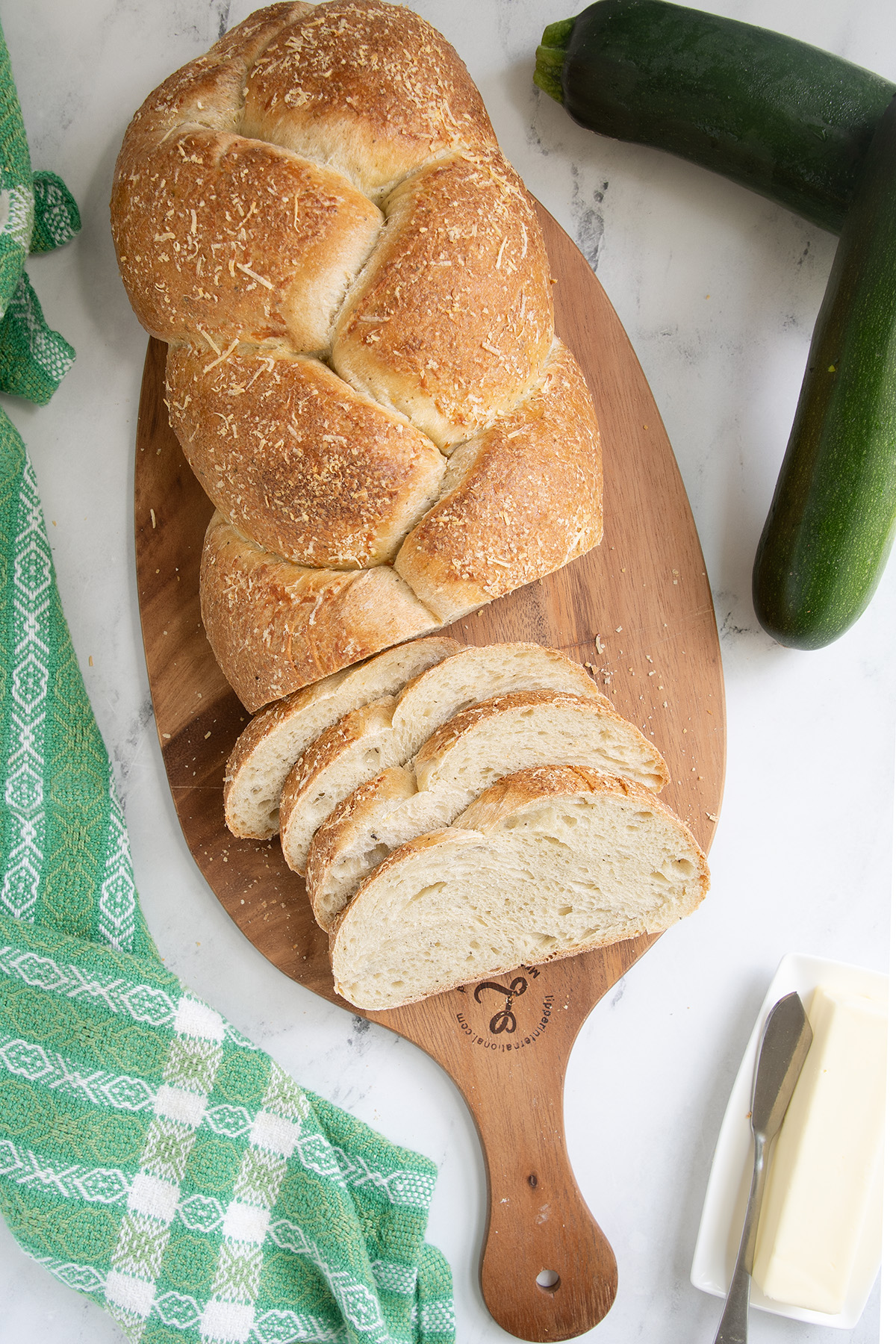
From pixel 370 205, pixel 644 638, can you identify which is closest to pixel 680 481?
pixel 644 638

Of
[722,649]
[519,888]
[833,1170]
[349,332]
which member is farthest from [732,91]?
[833,1170]

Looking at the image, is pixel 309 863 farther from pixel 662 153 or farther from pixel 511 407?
pixel 662 153

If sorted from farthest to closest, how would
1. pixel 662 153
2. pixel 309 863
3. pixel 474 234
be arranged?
1. pixel 662 153
2. pixel 309 863
3. pixel 474 234

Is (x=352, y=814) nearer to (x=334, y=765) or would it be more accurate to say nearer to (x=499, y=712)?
(x=334, y=765)

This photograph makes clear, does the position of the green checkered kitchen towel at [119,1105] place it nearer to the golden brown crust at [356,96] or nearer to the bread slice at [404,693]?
the bread slice at [404,693]

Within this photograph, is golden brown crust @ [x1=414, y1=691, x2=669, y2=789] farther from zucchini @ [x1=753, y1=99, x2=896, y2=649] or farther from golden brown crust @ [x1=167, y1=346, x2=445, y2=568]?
zucchini @ [x1=753, y1=99, x2=896, y2=649]

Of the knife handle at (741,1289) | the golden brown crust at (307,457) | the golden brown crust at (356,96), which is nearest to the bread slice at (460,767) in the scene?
the golden brown crust at (307,457)
